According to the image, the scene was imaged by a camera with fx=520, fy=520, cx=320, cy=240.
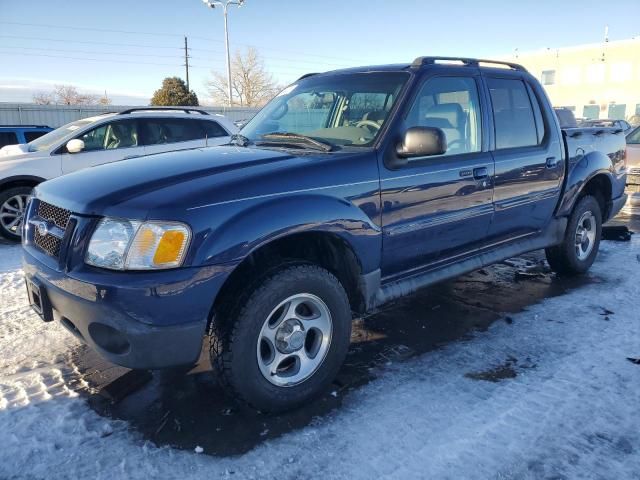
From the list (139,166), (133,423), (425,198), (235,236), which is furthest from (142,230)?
(425,198)

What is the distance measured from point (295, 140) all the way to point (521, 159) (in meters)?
1.91

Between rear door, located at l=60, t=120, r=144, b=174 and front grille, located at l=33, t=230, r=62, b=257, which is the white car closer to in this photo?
rear door, located at l=60, t=120, r=144, b=174

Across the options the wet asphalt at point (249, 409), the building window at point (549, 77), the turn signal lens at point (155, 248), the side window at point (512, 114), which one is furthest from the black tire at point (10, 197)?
the building window at point (549, 77)

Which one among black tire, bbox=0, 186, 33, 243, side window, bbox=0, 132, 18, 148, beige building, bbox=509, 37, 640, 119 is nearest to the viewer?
black tire, bbox=0, 186, 33, 243

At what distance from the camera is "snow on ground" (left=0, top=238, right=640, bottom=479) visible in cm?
242

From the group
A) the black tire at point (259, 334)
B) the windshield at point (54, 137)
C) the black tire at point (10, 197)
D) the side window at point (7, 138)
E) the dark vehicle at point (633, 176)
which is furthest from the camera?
the side window at point (7, 138)

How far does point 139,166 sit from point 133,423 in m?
1.46

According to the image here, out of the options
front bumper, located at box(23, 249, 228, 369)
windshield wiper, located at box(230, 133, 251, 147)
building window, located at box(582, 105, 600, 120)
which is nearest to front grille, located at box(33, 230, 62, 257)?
front bumper, located at box(23, 249, 228, 369)

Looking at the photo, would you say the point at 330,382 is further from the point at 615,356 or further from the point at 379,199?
the point at 615,356

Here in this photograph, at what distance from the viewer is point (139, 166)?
3.10 metres

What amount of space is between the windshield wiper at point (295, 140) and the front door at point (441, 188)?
42 cm

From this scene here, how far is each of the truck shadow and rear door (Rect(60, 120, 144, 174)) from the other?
4.62m

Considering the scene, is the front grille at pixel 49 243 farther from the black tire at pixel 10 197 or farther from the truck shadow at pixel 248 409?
the black tire at pixel 10 197

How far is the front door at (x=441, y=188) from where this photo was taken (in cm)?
329
